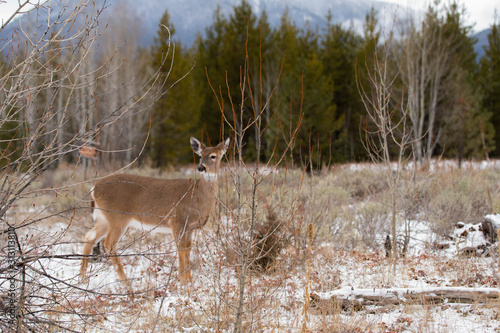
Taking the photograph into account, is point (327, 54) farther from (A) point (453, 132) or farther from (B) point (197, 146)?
(B) point (197, 146)

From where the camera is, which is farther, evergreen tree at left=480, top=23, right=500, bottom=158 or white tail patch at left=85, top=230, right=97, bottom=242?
evergreen tree at left=480, top=23, right=500, bottom=158

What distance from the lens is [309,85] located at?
62.8 feet

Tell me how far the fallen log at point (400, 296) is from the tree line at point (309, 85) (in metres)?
10.1

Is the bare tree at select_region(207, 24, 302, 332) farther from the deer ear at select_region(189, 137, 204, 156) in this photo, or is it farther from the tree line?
the tree line

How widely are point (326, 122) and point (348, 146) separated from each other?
671cm

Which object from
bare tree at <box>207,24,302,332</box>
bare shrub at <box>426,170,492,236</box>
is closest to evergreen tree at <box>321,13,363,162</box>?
bare shrub at <box>426,170,492,236</box>

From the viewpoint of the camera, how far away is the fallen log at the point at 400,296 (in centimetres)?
385

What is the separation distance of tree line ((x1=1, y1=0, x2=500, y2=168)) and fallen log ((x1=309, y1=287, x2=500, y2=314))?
1013 centimetres

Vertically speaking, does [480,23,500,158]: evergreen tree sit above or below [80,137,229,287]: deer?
above

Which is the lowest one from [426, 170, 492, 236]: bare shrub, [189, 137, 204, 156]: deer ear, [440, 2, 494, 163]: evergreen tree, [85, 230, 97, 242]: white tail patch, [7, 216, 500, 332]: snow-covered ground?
[7, 216, 500, 332]: snow-covered ground

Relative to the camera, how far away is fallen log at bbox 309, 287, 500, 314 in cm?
385

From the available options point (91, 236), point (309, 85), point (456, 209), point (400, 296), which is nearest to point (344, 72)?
point (309, 85)

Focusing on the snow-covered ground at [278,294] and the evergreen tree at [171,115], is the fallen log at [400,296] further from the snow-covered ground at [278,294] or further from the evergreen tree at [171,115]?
the evergreen tree at [171,115]

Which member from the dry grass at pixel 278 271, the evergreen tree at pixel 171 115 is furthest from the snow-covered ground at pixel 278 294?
the evergreen tree at pixel 171 115
